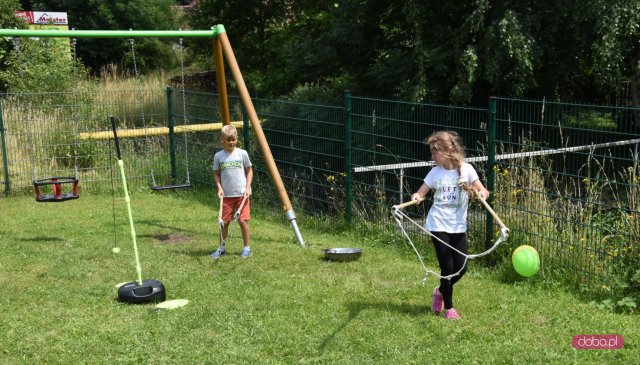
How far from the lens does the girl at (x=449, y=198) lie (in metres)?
5.58

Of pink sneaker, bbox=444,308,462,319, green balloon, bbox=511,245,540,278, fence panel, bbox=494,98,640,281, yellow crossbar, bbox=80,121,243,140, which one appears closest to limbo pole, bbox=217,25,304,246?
fence panel, bbox=494,98,640,281

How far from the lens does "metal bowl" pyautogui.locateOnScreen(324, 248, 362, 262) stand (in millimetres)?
7555

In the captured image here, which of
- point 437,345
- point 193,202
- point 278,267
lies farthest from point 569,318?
point 193,202

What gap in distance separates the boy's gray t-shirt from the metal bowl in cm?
122

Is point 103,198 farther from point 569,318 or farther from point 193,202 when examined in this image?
point 569,318

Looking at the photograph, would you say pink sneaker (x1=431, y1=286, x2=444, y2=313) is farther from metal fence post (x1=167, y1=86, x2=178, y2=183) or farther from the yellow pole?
metal fence post (x1=167, y1=86, x2=178, y2=183)

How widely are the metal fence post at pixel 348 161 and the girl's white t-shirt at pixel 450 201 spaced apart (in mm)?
3361

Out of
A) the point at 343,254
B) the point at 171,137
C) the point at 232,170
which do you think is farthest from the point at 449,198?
the point at 171,137

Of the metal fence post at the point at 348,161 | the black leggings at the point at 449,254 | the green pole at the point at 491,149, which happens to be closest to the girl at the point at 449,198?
the black leggings at the point at 449,254

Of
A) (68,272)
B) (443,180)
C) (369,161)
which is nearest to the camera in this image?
(443,180)

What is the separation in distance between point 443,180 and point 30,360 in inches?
131

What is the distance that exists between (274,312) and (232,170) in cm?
237

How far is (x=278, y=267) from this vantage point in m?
7.43

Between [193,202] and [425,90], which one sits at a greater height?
[425,90]
